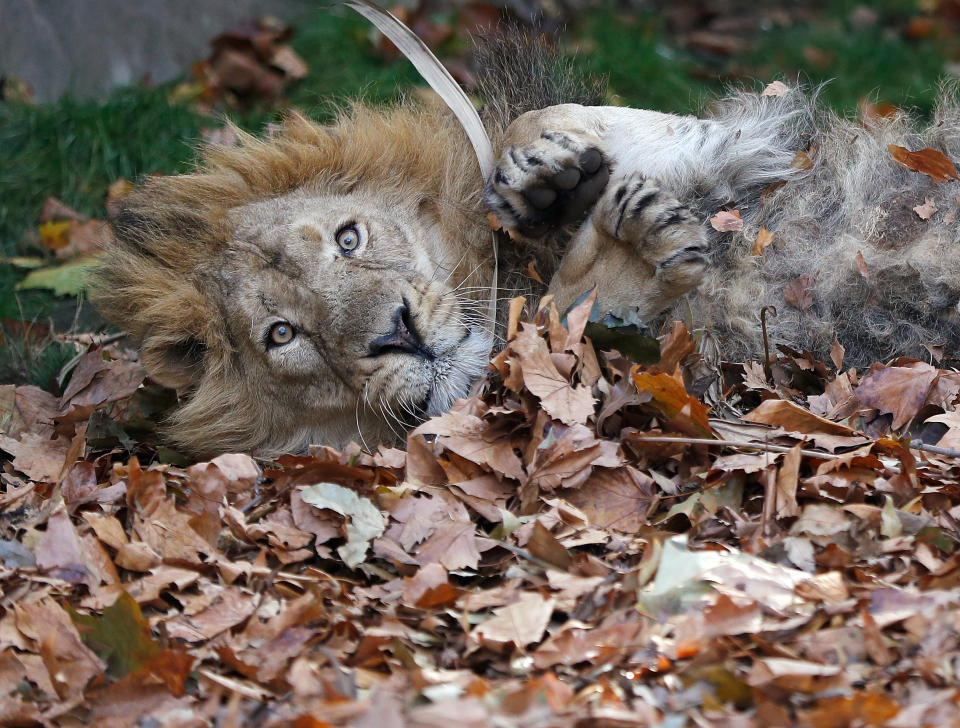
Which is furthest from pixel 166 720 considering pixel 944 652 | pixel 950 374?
pixel 950 374

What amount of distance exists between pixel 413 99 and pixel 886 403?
2246 mm

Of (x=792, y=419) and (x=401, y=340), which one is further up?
(x=401, y=340)

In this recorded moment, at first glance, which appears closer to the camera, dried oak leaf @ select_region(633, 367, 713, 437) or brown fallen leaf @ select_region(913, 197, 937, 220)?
dried oak leaf @ select_region(633, 367, 713, 437)

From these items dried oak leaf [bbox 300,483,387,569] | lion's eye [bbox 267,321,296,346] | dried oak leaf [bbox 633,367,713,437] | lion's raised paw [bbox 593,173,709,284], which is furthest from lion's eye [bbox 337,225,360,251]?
dried oak leaf [bbox 633,367,713,437]

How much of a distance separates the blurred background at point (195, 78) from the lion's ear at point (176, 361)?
0.66 m

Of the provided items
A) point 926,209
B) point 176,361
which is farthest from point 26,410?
point 926,209

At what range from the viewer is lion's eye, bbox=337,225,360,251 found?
3586 mm

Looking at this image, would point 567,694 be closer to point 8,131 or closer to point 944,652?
point 944,652

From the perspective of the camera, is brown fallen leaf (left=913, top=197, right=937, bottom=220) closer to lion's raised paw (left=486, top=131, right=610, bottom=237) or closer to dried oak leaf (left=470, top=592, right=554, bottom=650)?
lion's raised paw (left=486, top=131, right=610, bottom=237)

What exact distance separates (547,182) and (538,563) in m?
1.39

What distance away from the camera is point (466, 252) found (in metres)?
3.76

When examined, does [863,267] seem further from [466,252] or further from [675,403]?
[466,252]

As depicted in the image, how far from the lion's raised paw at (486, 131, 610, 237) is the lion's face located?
1.12 feet

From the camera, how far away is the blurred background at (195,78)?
5.07m
